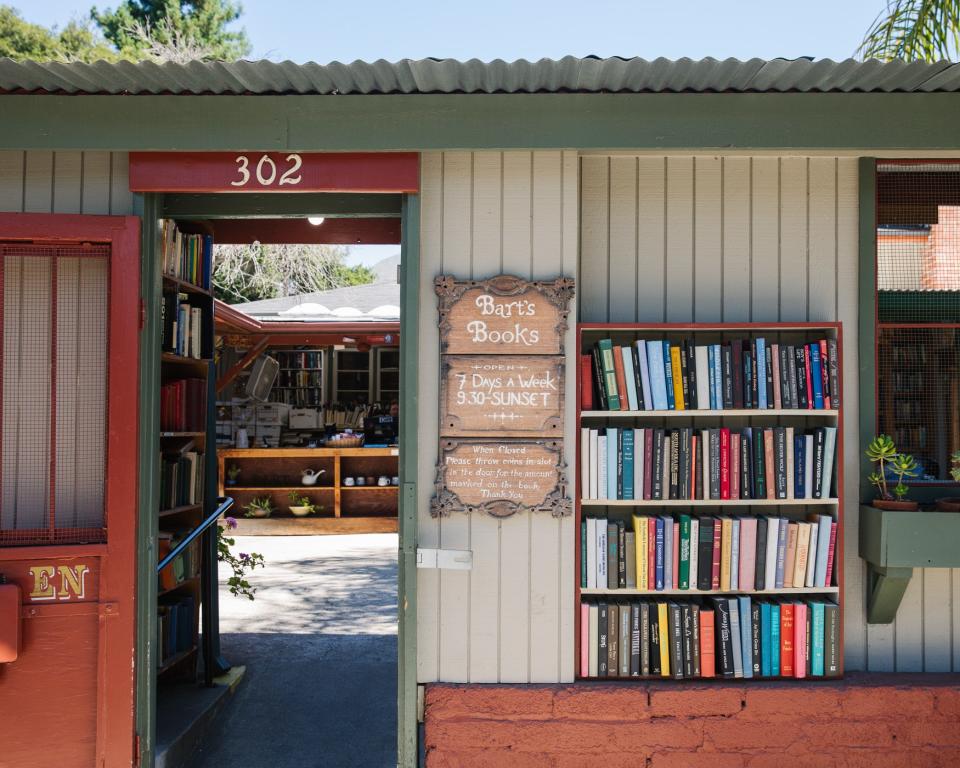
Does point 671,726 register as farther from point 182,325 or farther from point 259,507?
point 259,507

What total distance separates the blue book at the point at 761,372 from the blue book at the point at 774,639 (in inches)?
36.0

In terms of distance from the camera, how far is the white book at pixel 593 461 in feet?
11.0

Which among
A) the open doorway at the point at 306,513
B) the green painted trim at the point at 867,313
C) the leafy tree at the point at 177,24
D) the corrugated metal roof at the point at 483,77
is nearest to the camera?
the corrugated metal roof at the point at 483,77

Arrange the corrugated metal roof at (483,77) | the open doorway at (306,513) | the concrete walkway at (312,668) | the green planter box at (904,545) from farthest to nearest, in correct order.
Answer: the open doorway at (306,513), the concrete walkway at (312,668), the green planter box at (904,545), the corrugated metal roof at (483,77)

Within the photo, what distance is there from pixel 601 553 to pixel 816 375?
123cm

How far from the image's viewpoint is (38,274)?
11.1 ft

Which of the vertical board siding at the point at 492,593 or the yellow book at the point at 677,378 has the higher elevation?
the yellow book at the point at 677,378

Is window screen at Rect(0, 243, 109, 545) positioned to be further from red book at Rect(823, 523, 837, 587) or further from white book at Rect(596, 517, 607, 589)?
red book at Rect(823, 523, 837, 587)

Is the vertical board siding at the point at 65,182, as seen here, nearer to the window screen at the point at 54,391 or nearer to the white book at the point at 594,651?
the window screen at the point at 54,391

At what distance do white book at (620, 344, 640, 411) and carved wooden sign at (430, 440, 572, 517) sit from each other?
377 millimetres

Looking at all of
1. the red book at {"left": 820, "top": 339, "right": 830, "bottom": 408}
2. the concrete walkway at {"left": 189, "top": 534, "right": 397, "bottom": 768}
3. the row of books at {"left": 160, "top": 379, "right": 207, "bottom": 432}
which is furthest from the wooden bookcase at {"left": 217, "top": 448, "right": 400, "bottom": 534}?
the red book at {"left": 820, "top": 339, "right": 830, "bottom": 408}

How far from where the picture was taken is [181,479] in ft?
15.0

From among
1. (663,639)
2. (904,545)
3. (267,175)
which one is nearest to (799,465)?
Answer: (904,545)

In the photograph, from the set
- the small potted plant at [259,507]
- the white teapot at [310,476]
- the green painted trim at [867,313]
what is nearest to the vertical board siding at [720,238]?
the green painted trim at [867,313]
